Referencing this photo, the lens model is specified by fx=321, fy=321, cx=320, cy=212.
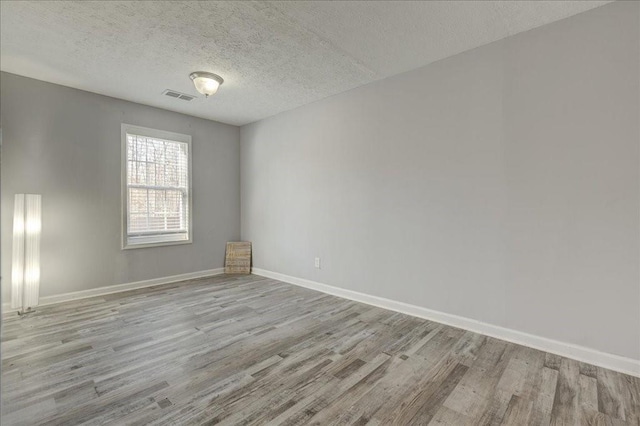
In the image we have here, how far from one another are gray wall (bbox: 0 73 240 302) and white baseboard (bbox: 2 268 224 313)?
0.06 metres

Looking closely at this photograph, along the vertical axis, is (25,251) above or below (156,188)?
below

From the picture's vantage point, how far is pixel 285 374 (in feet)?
7.62

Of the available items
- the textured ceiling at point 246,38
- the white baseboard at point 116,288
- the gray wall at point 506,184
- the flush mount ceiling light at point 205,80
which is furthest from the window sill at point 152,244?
the flush mount ceiling light at point 205,80

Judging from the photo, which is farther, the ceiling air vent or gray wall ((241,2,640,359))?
the ceiling air vent

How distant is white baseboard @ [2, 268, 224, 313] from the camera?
12.6 feet

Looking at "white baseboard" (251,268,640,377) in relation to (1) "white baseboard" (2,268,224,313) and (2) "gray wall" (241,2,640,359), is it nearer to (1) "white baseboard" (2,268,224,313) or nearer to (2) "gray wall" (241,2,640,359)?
(2) "gray wall" (241,2,640,359)

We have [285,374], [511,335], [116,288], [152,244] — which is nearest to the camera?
[285,374]

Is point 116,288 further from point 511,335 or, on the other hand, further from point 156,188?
point 511,335

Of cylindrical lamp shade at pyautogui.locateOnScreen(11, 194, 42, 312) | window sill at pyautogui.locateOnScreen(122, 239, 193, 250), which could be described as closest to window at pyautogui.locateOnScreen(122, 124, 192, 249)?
window sill at pyautogui.locateOnScreen(122, 239, 193, 250)

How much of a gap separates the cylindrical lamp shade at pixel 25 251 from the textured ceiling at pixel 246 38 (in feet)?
4.91

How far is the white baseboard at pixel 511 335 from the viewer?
7.88 ft

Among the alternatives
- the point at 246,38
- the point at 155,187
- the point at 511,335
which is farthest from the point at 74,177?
the point at 511,335

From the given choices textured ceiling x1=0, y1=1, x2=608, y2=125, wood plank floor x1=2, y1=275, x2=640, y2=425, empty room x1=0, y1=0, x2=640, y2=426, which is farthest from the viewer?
textured ceiling x1=0, y1=1, x2=608, y2=125

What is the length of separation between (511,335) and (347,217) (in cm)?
212
